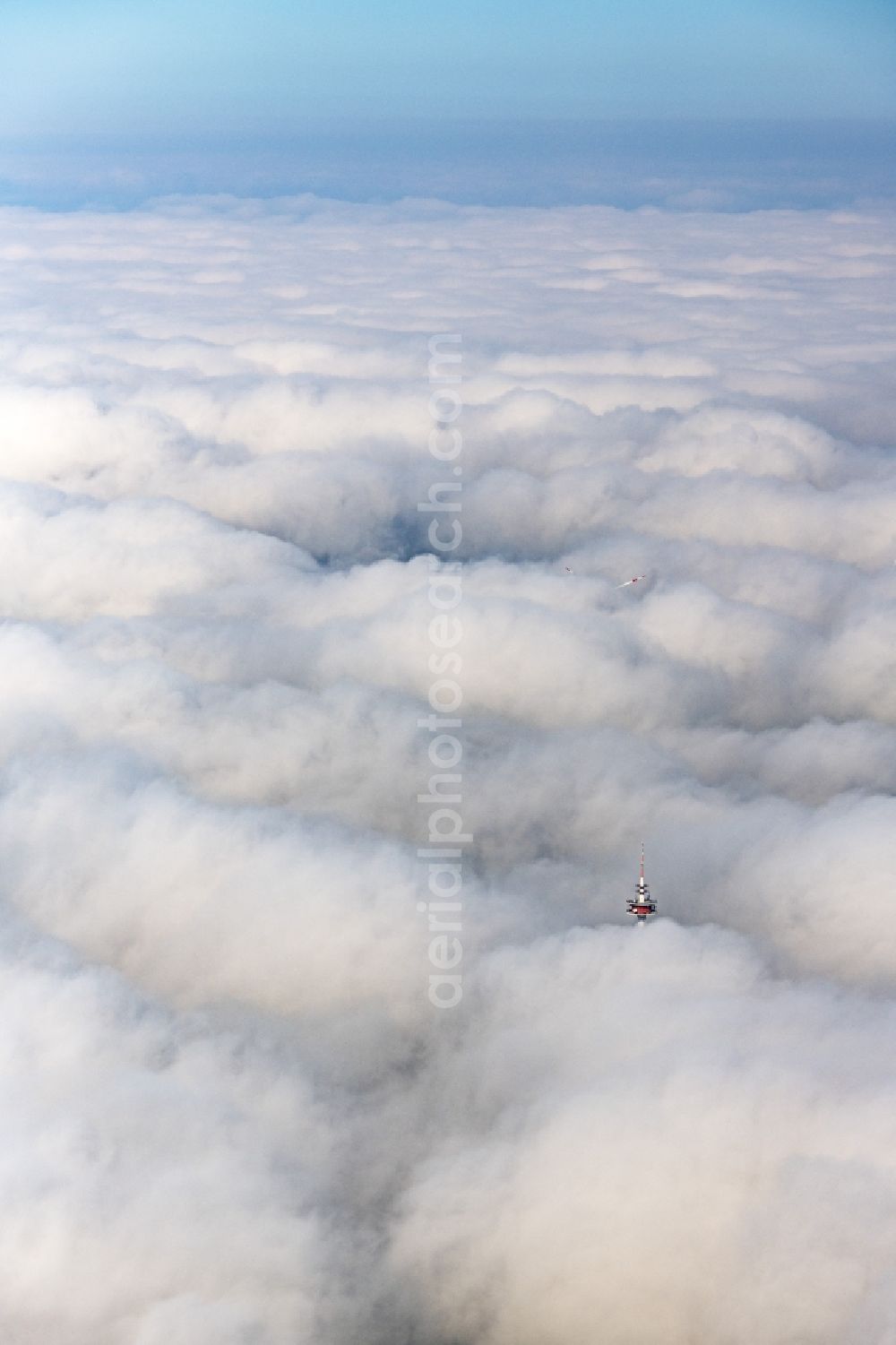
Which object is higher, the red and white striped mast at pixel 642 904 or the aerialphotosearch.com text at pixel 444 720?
the aerialphotosearch.com text at pixel 444 720

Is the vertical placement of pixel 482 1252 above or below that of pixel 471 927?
below

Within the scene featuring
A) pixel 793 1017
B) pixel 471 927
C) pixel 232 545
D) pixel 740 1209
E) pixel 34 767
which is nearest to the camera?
pixel 740 1209

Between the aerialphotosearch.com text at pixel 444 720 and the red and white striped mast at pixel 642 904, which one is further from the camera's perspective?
the aerialphotosearch.com text at pixel 444 720

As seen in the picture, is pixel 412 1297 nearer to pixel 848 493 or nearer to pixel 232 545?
pixel 232 545

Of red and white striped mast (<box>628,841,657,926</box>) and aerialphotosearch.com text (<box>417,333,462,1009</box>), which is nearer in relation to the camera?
red and white striped mast (<box>628,841,657,926</box>)

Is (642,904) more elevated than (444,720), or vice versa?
(444,720)

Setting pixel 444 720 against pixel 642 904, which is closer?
pixel 642 904

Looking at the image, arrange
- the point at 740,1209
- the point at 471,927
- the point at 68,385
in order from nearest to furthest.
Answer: the point at 740,1209 < the point at 471,927 < the point at 68,385

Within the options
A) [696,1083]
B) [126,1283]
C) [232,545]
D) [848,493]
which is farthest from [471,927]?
[848,493]

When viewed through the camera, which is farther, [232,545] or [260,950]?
[232,545]

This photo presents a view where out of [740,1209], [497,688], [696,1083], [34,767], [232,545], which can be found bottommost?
[740,1209]

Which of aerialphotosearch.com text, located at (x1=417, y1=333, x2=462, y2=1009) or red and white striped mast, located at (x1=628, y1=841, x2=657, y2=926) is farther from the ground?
aerialphotosearch.com text, located at (x1=417, y1=333, x2=462, y2=1009)
